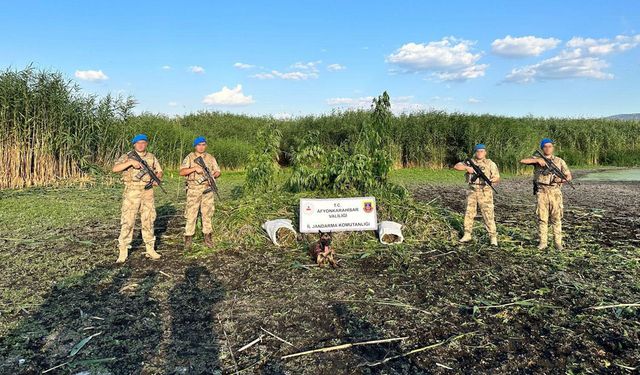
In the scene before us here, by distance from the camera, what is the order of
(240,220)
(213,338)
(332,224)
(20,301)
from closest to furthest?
(213,338) → (20,301) → (332,224) → (240,220)

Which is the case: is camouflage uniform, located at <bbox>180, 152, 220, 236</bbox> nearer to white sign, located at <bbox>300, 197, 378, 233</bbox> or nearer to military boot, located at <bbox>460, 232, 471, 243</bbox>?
white sign, located at <bbox>300, 197, 378, 233</bbox>

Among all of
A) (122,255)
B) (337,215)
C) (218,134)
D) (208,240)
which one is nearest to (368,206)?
Result: (337,215)

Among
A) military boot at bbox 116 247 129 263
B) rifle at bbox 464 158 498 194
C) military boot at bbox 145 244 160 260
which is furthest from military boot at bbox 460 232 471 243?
military boot at bbox 116 247 129 263

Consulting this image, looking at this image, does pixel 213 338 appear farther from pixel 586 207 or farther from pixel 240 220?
pixel 586 207

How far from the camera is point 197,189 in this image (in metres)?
6.98

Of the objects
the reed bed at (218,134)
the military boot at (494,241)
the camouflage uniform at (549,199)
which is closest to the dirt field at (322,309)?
the military boot at (494,241)

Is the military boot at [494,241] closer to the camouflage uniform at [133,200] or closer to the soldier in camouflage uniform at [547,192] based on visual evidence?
the soldier in camouflage uniform at [547,192]

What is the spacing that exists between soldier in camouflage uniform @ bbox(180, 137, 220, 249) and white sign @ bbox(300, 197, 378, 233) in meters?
1.55

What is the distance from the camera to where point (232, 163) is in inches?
850

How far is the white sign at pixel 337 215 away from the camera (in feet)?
22.6

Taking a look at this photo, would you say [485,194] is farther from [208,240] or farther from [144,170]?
[144,170]

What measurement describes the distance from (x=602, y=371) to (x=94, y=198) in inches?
464

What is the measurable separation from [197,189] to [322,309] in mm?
3159

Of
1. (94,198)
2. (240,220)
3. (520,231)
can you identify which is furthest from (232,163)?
(520,231)
